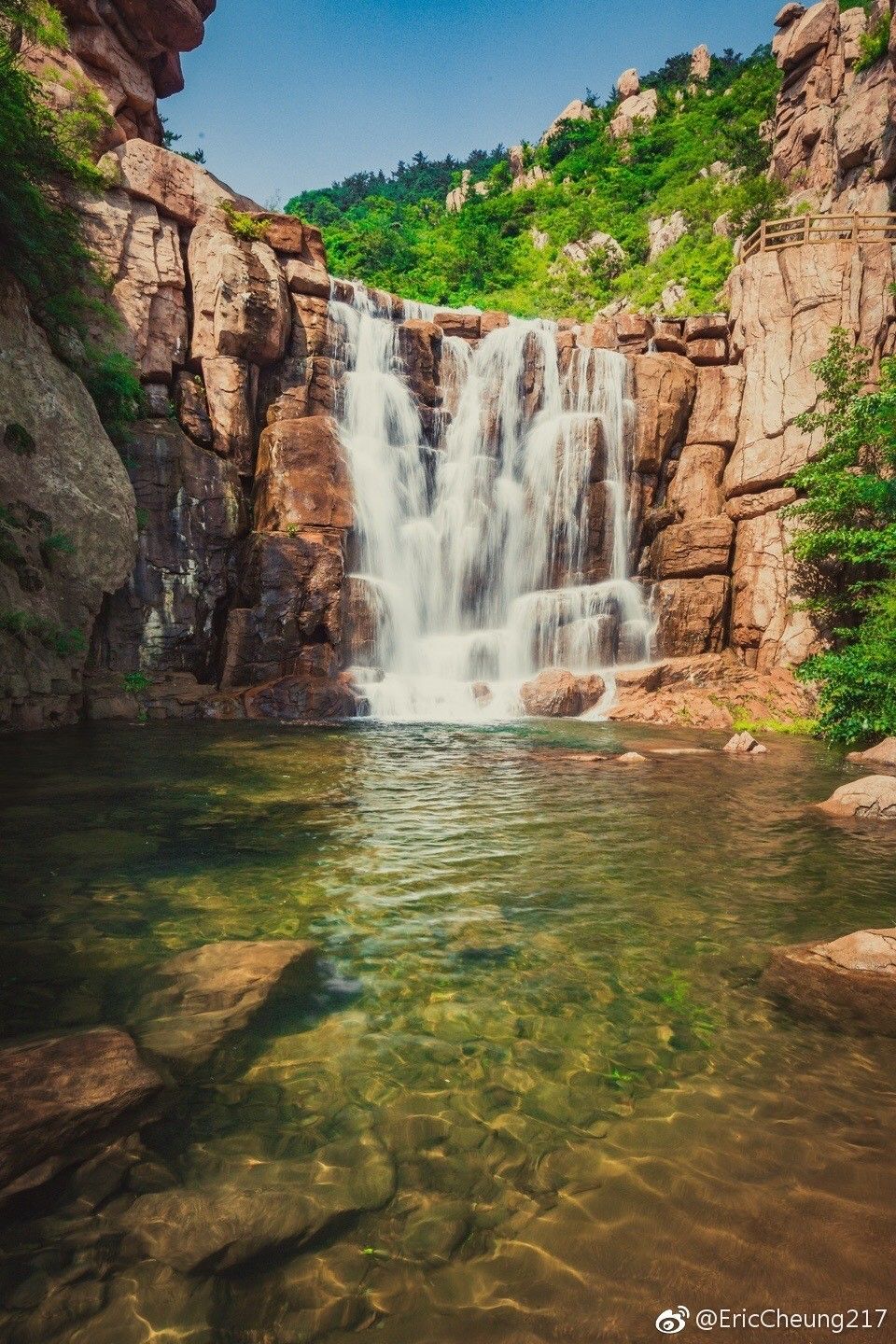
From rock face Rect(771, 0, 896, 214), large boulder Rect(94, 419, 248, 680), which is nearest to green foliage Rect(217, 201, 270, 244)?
large boulder Rect(94, 419, 248, 680)

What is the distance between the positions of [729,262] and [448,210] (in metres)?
24.8

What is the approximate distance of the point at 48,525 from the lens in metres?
Answer: 12.7

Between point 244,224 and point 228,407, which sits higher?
point 244,224

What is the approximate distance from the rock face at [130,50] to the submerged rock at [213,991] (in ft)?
79.4

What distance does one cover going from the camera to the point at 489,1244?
2066 mm

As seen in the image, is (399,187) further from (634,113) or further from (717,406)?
(717,406)

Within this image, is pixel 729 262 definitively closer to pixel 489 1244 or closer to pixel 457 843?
pixel 457 843

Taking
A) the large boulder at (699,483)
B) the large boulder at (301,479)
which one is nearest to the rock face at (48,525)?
the large boulder at (301,479)

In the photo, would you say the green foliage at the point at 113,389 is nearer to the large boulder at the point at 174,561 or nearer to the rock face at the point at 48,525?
the large boulder at the point at 174,561

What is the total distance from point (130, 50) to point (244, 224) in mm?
7506

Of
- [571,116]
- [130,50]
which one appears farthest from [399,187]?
[130,50]

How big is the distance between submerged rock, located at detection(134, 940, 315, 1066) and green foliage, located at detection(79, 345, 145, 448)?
51.9ft

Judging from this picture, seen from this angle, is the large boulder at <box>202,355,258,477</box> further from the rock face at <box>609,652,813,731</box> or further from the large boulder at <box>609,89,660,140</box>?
the large boulder at <box>609,89,660,140</box>

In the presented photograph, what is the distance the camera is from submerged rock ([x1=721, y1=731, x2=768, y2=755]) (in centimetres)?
1223
